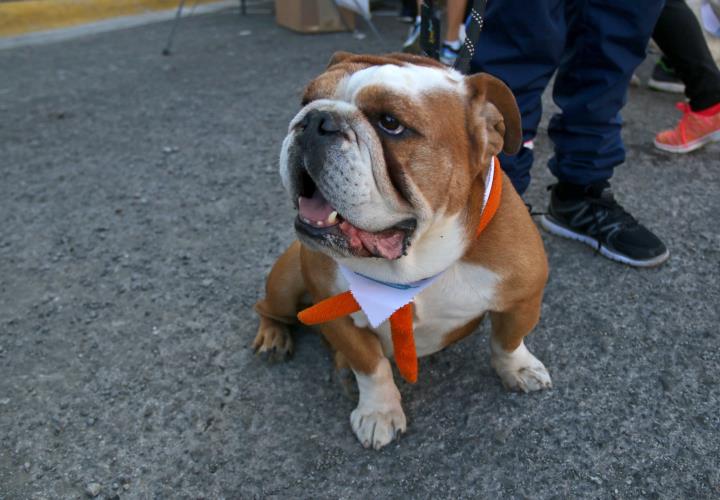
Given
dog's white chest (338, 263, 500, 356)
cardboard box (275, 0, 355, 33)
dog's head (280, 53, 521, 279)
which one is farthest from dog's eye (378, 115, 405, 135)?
cardboard box (275, 0, 355, 33)

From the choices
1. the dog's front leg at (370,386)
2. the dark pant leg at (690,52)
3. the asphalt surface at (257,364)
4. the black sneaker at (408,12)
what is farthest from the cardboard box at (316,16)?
the dog's front leg at (370,386)

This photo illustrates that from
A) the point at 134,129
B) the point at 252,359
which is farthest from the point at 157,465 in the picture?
the point at 134,129

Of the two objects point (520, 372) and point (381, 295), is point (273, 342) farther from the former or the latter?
point (520, 372)

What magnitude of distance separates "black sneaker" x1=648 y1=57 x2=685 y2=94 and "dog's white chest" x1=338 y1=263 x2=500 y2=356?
3.80 metres

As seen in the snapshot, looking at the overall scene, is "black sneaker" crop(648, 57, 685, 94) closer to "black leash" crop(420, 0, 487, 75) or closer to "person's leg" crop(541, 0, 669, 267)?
"person's leg" crop(541, 0, 669, 267)

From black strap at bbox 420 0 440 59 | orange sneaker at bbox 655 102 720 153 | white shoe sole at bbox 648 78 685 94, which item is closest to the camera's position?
black strap at bbox 420 0 440 59

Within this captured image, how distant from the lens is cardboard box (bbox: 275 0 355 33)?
270 inches

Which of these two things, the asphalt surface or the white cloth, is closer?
the white cloth

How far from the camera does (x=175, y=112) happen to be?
4898mm

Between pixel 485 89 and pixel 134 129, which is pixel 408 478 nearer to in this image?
pixel 485 89

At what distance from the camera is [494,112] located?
1725 mm

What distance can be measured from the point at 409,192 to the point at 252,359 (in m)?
1.14

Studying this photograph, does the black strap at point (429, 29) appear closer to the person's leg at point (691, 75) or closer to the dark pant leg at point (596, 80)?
the dark pant leg at point (596, 80)

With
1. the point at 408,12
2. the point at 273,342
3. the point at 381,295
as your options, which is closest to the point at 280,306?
the point at 273,342
